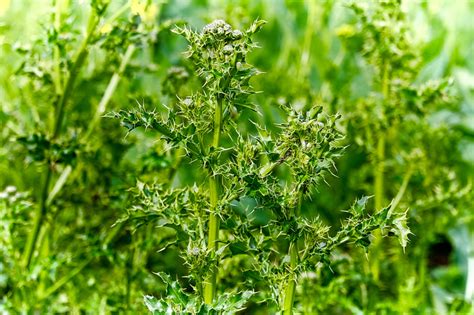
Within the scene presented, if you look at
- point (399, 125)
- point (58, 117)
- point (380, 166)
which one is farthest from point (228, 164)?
point (399, 125)

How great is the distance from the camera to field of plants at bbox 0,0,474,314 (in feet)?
5.03

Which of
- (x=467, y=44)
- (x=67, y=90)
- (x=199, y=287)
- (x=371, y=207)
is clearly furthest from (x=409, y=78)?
(x=467, y=44)

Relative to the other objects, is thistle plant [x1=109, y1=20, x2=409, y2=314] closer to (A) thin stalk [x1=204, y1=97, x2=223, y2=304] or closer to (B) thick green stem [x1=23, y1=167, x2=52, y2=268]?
(A) thin stalk [x1=204, y1=97, x2=223, y2=304]

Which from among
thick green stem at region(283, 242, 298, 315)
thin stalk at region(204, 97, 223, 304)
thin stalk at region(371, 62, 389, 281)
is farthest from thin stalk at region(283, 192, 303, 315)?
thin stalk at region(371, 62, 389, 281)

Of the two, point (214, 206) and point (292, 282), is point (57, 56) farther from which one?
point (292, 282)

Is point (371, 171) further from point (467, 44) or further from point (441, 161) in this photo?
point (467, 44)

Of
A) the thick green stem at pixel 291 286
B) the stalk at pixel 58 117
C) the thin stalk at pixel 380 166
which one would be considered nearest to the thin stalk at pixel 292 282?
the thick green stem at pixel 291 286

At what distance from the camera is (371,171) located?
320 cm

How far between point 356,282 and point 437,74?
2.00m

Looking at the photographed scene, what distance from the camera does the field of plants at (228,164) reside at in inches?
60.4

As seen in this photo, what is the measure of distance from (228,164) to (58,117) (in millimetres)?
987

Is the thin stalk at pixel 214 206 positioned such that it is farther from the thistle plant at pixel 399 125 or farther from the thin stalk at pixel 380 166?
the thin stalk at pixel 380 166

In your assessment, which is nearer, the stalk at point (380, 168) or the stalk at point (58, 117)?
the stalk at point (58, 117)

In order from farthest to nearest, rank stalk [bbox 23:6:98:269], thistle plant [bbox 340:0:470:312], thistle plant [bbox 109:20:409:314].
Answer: thistle plant [bbox 340:0:470:312] → stalk [bbox 23:6:98:269] → thistle plant [bbox 109:20:409:314]
